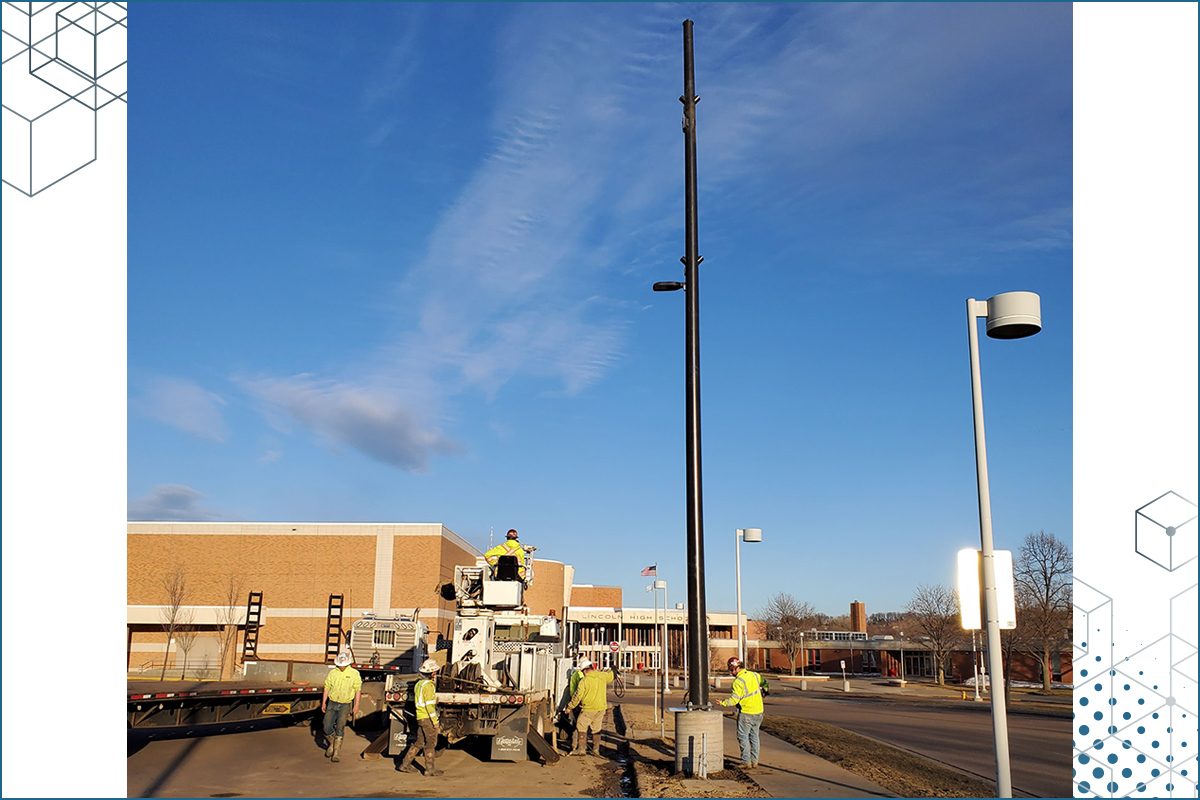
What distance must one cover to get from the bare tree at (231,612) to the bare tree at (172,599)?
237 cm

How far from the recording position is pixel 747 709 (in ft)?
44.1

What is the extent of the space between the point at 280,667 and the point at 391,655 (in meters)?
3.43

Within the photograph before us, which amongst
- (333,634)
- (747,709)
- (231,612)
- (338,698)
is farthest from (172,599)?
(747,709)

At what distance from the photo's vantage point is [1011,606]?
8.51 m

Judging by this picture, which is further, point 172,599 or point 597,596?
point 597,596

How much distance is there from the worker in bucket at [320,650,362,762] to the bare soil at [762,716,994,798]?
7810mm

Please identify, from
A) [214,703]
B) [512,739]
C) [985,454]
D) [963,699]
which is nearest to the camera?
[985,454]

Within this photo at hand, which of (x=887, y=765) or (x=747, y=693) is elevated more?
(x=747, y=693)

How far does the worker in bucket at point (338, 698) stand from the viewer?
15156mm

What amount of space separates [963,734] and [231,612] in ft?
139

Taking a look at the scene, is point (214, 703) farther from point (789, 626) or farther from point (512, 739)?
point (789, 626)

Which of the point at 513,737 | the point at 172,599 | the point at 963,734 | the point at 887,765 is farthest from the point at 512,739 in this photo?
the point at 172,599

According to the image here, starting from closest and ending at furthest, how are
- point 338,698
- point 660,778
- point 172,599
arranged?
point 660,778
point 338,698
point 172,599

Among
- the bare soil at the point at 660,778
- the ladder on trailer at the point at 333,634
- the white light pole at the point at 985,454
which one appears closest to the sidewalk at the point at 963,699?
the bare soil at the point at 660,778
